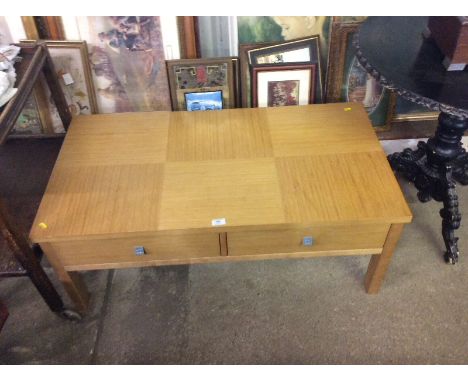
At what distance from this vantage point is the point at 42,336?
60.3 inches

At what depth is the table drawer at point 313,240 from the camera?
1.29 meters

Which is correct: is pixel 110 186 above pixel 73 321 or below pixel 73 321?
above

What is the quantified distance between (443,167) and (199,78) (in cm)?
106

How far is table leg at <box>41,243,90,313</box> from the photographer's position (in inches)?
51.3

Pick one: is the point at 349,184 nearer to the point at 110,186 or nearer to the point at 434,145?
the point at 434,145

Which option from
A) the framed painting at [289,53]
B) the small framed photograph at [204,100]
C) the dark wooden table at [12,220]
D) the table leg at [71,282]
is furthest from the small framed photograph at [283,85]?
the table leg at [71,282]

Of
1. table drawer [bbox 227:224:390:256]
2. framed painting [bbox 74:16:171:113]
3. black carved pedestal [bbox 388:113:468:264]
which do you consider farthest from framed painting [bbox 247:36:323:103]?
table drawer [bbox 227:224:390:256]

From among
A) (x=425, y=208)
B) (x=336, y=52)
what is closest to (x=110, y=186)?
(x=336, y=52)

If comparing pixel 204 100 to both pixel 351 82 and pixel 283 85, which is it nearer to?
pixel 283 85

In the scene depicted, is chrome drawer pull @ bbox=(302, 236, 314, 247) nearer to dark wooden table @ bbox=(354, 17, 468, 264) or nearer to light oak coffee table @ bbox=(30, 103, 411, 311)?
light oak coffee table @ bbox=(30, 103, 411, 311)

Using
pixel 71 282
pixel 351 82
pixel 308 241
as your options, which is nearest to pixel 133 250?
pixel 71 282

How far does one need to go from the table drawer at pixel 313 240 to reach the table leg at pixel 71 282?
1.78 feet

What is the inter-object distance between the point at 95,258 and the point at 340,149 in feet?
2.91

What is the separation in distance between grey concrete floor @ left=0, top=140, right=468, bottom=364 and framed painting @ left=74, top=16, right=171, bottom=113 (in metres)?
0.69
